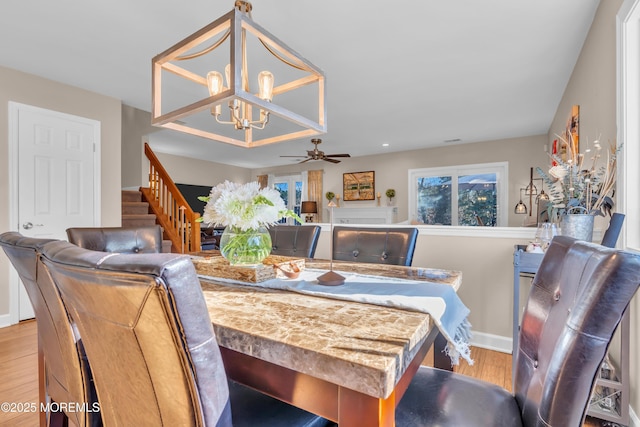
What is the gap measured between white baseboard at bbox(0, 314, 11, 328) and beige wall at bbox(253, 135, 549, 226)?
6004 mm

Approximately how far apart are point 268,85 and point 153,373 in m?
1.37

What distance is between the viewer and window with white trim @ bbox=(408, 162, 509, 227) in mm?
6059

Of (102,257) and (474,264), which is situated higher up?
(102,257)

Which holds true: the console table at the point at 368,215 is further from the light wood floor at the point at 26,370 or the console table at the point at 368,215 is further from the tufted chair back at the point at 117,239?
the tufted chair back at the point at 117,239

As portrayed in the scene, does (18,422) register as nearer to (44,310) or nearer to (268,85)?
(44,310)

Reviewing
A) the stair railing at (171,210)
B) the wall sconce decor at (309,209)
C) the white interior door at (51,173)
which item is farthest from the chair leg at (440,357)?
the wall sconce decor at (309,209)

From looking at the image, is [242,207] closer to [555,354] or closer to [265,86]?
[265,86]

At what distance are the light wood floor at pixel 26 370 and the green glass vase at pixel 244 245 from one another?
4.70 ft

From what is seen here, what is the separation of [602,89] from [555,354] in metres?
2.23

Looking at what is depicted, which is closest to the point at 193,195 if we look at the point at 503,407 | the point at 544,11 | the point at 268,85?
the point at 268,85

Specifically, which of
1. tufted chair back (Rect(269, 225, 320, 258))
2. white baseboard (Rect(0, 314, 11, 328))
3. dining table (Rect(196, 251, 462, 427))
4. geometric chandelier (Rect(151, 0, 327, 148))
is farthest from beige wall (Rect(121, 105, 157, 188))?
dining table (Rect(196, 251, 462, 427))

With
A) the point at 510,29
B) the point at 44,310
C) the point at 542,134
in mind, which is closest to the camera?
the point at 44,310

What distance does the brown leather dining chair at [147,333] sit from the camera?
514 millimetres

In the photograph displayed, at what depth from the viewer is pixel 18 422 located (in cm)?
162
